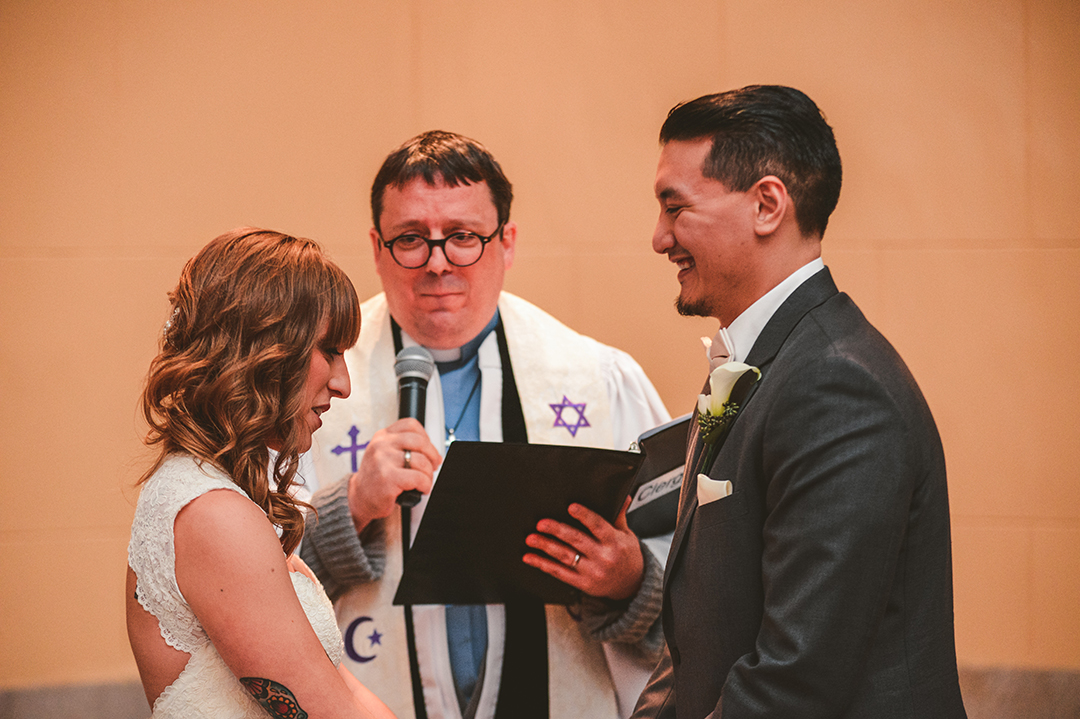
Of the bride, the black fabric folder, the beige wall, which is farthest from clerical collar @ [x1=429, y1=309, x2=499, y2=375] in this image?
the bride

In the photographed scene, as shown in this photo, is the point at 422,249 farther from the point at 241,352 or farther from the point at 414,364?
the point at 241,352

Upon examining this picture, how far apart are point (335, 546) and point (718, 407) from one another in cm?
117

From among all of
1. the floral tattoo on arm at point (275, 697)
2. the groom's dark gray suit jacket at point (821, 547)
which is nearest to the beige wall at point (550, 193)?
the groom's dark gray suit jacket at point (821, 547)

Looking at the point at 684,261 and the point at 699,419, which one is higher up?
the point at 684,261

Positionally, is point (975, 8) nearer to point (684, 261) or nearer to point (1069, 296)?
point (1069, 296)

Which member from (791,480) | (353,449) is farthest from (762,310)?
(353,449)

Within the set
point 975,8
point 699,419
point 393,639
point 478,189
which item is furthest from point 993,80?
point 393,639

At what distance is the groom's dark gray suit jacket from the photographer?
4.20ft

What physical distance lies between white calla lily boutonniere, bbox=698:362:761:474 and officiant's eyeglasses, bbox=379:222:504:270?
106cm

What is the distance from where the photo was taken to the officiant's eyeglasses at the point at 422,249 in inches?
96.3

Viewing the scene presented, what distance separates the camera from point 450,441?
2.43 m

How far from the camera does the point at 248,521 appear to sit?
130 cm

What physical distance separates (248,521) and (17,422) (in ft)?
8.76

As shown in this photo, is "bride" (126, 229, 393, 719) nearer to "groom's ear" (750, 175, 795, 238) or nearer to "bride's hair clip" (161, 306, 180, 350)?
"bride's hair clip" (161, 306, 180, 350)
